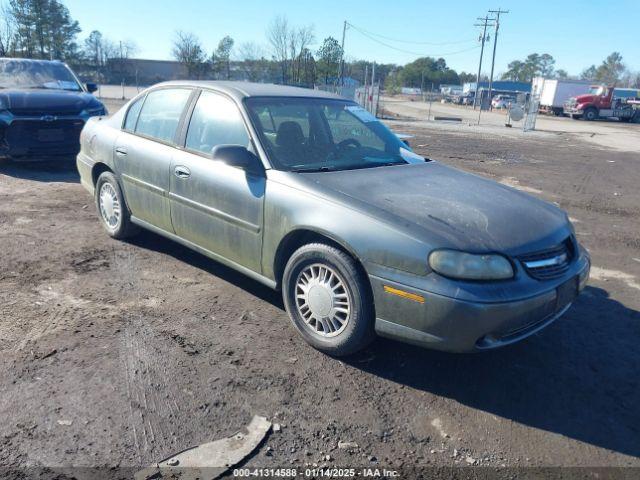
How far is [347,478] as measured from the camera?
239 centimetres

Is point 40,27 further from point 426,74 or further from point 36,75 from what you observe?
point 426,74

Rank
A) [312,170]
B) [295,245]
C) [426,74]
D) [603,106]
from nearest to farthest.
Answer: [295,245]
[312,170]
[603,106]
[426,74]

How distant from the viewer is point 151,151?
4.56m

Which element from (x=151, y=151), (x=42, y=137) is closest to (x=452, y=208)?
(x=151, y=151)

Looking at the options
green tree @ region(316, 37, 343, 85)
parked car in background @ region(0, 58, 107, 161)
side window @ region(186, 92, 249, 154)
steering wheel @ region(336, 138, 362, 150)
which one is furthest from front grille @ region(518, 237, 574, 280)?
green tree @ region(316, 37, 343, 85)

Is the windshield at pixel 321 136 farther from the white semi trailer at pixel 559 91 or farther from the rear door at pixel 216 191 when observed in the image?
the white semi trailer at pixel 559 91

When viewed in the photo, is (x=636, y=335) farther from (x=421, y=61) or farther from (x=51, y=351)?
(x=421, y=61)

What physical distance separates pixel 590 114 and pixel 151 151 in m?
42.3

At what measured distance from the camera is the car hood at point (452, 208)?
297 centimetres

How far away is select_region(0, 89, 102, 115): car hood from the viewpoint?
8.13m

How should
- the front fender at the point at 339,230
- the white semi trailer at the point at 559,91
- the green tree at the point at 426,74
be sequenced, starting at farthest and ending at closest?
1. the green tree at the point at 426,74
2. the white semi trailer at the point at 559,91
3. the front fender at the point at 339,230

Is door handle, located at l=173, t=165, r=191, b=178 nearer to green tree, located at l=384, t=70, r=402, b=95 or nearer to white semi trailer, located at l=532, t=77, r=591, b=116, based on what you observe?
white semi trailer, located at l=532, t=77, r=591, b=116

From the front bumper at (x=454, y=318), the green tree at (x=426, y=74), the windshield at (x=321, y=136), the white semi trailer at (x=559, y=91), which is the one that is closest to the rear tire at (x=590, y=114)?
the white semi trailer at (x=559, y=91)

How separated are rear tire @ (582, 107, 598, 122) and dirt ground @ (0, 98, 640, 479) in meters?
39.9
